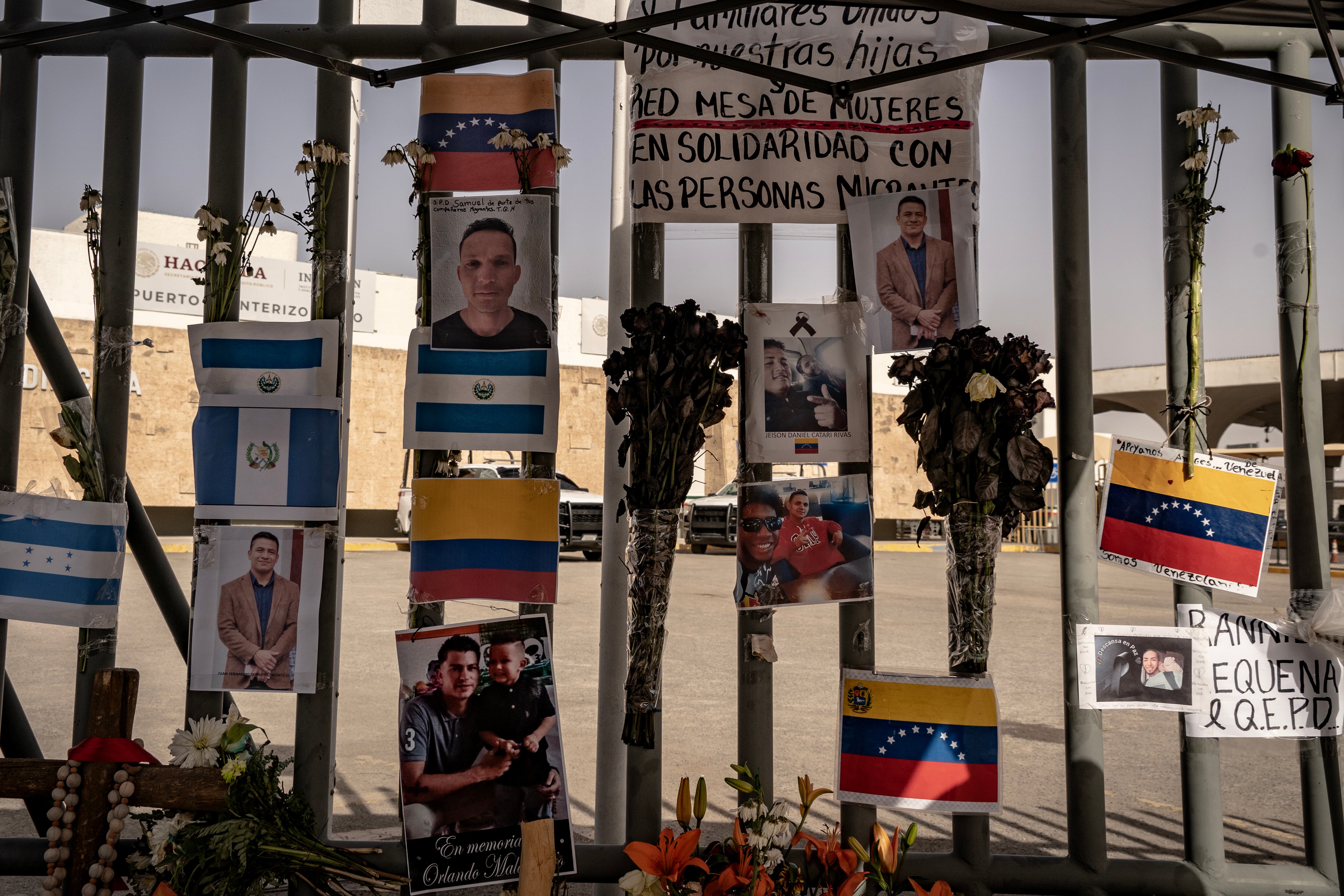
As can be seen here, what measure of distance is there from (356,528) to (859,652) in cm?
1913

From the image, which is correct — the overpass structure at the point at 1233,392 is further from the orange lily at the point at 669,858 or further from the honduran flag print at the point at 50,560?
the honduran flag print at the point at 50,560

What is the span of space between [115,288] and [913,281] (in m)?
2.24

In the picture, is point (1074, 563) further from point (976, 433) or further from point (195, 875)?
point (195, 875)

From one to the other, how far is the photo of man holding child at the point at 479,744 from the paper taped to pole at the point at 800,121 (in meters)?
1.26

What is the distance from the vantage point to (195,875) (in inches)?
90.0


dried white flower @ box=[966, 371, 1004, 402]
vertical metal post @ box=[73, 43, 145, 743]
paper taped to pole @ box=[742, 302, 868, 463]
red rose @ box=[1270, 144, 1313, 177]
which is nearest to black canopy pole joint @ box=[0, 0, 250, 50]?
vertical metal post @ box=[73, 43, 145, 743]

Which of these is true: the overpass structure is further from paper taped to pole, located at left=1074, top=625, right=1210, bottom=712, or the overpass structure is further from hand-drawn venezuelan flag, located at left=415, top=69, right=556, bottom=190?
hand-drawn venezuelan flag, located at left=415, top=69, right=556, bottom=190

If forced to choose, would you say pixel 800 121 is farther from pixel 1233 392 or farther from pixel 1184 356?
pixel 1233 392

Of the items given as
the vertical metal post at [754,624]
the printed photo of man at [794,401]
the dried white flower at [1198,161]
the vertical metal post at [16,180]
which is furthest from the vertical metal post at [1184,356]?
the vertical metal post at [16,180]

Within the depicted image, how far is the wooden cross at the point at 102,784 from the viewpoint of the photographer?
2314 mm

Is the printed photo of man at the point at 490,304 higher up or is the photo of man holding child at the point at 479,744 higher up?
the printed photo of man at the point at 490,304

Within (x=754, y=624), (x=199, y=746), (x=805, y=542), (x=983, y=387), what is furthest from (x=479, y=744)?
(x=983, y=387)

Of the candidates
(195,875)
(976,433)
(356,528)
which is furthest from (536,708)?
(356,528)

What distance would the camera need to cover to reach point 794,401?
104 inches
